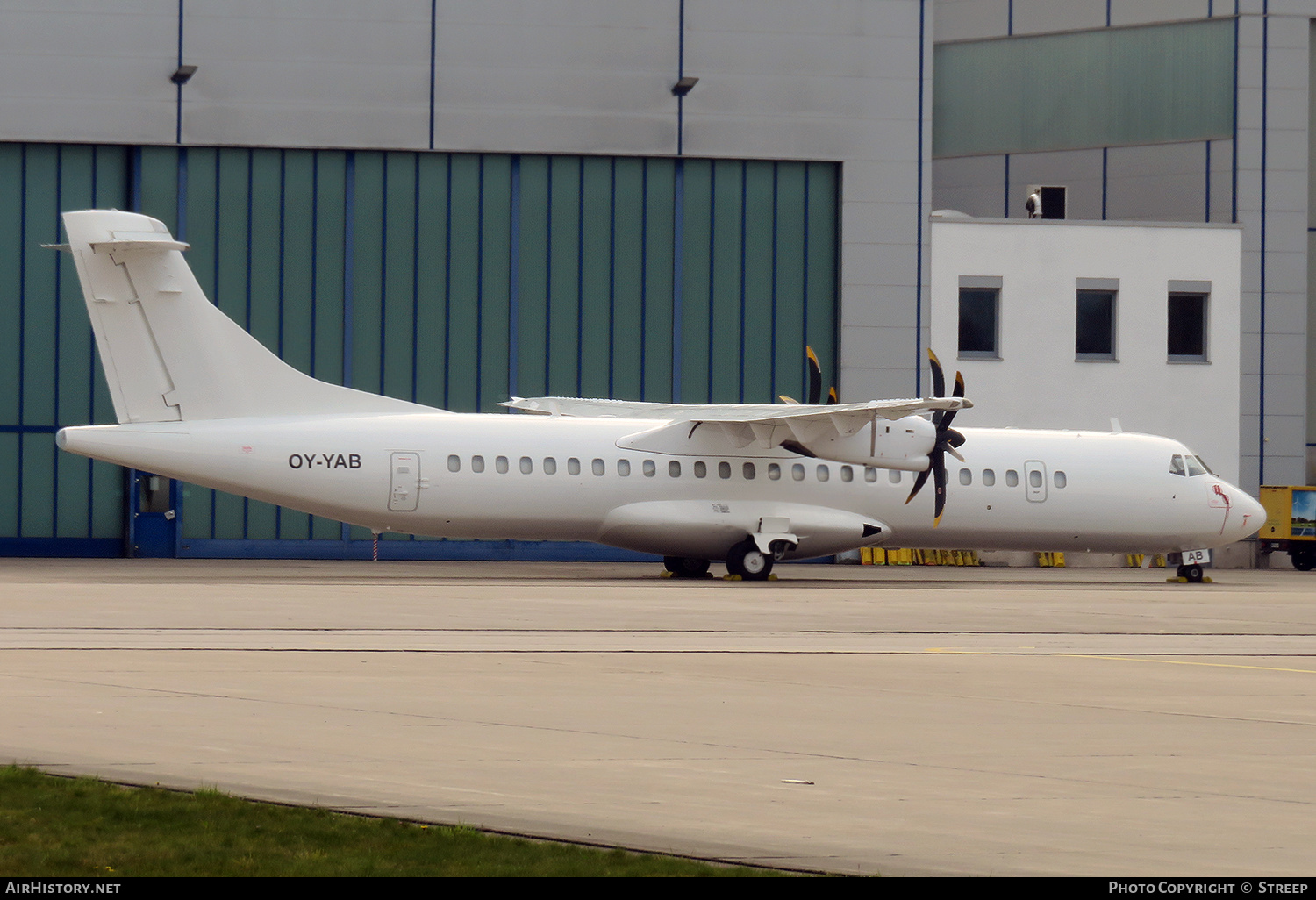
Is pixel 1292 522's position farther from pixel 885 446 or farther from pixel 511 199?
pixel 511 199

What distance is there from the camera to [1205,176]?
42812 mm

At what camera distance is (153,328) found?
2598 cm

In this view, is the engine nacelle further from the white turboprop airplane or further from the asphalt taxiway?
the asphalt taxiway

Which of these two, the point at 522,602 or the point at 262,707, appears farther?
the point at 522,602

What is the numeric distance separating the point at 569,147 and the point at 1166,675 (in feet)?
91.2

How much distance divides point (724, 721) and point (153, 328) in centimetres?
1814

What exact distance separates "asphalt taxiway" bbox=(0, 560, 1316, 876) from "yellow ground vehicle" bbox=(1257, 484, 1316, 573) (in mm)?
19466

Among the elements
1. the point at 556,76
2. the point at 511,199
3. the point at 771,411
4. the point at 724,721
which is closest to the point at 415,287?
the point at 511,199

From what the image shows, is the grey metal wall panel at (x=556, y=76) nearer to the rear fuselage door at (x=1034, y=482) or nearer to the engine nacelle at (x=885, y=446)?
the engine nacelle at (x=885, y=446)

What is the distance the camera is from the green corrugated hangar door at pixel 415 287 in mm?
37344

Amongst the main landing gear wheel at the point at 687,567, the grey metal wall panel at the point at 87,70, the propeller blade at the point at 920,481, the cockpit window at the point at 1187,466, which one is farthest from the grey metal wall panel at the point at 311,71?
the cockpit window at the point at 1187,466
